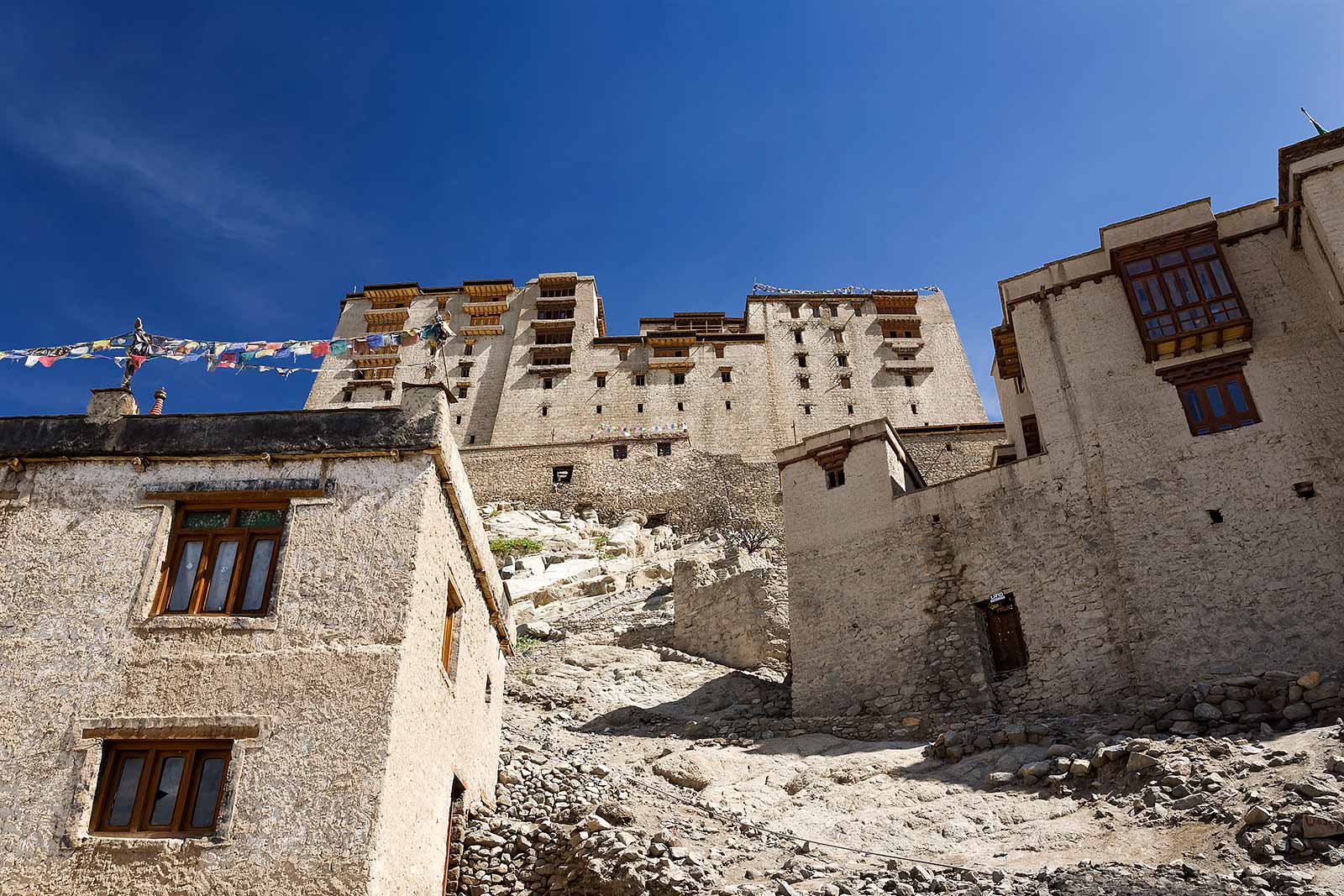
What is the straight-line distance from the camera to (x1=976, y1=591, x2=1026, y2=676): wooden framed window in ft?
61.3

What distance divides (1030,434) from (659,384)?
31.5m

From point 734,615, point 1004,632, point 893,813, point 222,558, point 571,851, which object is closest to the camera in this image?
point 222,558

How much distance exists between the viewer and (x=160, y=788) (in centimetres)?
916

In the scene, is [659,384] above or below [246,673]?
above

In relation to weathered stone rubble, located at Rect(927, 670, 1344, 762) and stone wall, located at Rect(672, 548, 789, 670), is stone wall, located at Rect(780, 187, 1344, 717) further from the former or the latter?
stone wall, located at Rect(672, 548, 789, 670)

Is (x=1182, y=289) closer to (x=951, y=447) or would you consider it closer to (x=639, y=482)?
(x=951, y=447)

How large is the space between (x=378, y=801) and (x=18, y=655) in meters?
4.14

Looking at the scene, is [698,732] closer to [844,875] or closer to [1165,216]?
[844,875]

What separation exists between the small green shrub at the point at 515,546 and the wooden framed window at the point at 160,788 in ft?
83.3

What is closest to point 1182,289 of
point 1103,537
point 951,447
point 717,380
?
point 1103,537

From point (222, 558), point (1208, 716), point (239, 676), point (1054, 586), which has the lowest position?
point (239, 676)

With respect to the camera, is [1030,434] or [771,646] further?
[1030,434]

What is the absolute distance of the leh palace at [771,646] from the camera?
930 centimetres

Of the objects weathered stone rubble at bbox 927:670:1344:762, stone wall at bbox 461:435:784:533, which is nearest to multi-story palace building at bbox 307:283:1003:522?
stone wall at bbox 461:435:784:533
